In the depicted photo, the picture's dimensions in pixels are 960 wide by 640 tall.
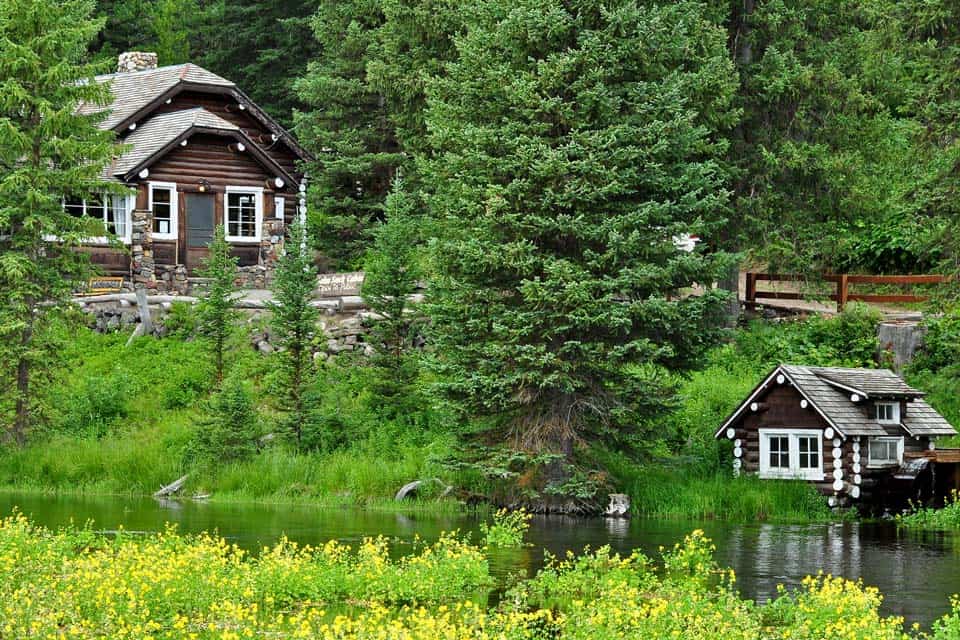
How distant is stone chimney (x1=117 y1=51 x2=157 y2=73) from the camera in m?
56.2

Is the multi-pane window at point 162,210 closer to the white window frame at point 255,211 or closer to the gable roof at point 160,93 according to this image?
the white window frame at point 255,211

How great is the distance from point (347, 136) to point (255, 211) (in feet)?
14.7

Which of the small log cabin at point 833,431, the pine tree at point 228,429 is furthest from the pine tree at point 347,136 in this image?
the small log cabin at point 833,431

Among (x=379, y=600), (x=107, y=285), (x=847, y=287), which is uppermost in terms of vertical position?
(x=107, y=285)

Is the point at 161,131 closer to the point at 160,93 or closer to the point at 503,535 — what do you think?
the point at 160,93

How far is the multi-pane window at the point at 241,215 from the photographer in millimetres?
47688

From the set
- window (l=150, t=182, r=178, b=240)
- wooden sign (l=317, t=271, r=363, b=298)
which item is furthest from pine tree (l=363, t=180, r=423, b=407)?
window (l=150, t=182, r=178, b=240)

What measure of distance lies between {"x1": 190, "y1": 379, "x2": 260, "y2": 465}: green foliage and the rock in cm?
900

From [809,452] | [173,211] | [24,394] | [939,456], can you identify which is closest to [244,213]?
[173,211]

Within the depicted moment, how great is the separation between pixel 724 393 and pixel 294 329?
1067 centimetres

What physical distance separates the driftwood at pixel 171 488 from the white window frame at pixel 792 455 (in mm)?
13313

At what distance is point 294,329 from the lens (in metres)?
33.7

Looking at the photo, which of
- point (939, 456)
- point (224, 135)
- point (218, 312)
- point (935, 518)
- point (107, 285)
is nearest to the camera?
point (935, 518)

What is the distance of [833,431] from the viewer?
96.9 feet
